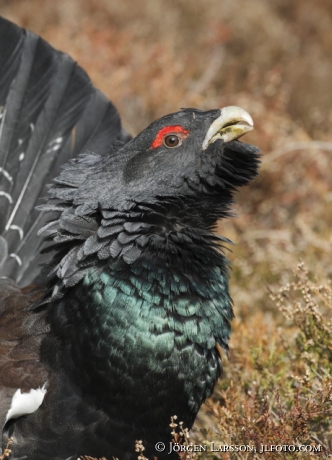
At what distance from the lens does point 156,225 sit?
3.17 m

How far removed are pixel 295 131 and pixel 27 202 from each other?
163 inches

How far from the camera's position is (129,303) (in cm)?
301

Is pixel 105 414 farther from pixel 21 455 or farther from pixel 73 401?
pixel 21 455

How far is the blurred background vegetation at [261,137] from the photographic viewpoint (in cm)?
356

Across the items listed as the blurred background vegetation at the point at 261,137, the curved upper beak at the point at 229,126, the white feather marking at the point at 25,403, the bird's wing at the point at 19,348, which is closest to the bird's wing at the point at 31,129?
the bird's wing at the point at 19,348

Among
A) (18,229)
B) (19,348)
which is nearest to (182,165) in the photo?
(19,348)

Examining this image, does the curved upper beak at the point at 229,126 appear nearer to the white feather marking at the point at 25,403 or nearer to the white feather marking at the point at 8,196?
the white feather marking at the point at 25,403

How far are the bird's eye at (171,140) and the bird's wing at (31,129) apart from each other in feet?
4.10

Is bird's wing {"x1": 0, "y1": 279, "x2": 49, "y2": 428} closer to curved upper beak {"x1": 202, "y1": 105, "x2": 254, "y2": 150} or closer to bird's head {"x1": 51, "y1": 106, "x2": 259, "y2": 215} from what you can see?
bird's head {"x1": 51, "y1": 106, "x2": 259, "y2": 215}

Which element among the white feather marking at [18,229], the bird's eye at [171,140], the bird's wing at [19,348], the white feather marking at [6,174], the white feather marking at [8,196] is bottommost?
the bird's wing at [19,348]

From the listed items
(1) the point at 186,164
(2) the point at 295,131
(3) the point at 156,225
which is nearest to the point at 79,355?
(3) the point at 156,225

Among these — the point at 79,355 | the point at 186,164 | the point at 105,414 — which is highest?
the point at 186,164

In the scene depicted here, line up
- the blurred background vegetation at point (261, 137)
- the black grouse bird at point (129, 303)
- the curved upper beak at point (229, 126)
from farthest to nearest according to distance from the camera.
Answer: the blurred background vegetation at point (261, 137) → the curved upper beak at point (229, 126) → the black grouse bird at point (129, 303)

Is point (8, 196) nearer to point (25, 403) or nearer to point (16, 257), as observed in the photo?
point (16, 257)
